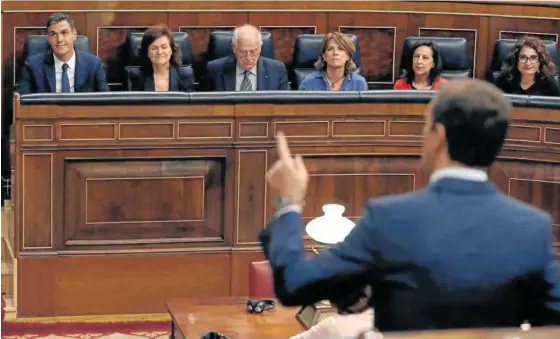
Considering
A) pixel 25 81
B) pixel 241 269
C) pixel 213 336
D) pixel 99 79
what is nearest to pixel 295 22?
pixel 99 79

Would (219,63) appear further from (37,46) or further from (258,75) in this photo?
(37,46)

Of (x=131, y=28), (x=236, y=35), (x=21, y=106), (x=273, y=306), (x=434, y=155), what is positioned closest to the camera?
(x=434, y=155)

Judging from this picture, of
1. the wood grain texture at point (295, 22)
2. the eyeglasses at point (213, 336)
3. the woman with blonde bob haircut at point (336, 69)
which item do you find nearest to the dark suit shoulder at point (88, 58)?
the wood grain texture at point (295, 22)

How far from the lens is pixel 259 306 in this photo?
4062 millimetres

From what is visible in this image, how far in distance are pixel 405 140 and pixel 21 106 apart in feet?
5.35

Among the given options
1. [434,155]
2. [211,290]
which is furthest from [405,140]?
[434,155]

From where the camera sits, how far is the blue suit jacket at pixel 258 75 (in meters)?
5.89

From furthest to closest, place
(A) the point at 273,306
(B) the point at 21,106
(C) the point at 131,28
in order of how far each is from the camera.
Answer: (C) the point at 131,28 → (B) the point at 21,106 → (A) the point at 273,306

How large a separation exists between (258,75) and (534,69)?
1.36m

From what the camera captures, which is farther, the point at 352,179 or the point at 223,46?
the point at 223,46

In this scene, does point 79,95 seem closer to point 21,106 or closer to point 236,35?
point 21,106

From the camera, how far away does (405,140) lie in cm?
526

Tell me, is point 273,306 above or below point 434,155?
below

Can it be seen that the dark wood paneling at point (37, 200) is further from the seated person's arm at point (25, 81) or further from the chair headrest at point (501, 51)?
the chair headrest at point (501, 51)
